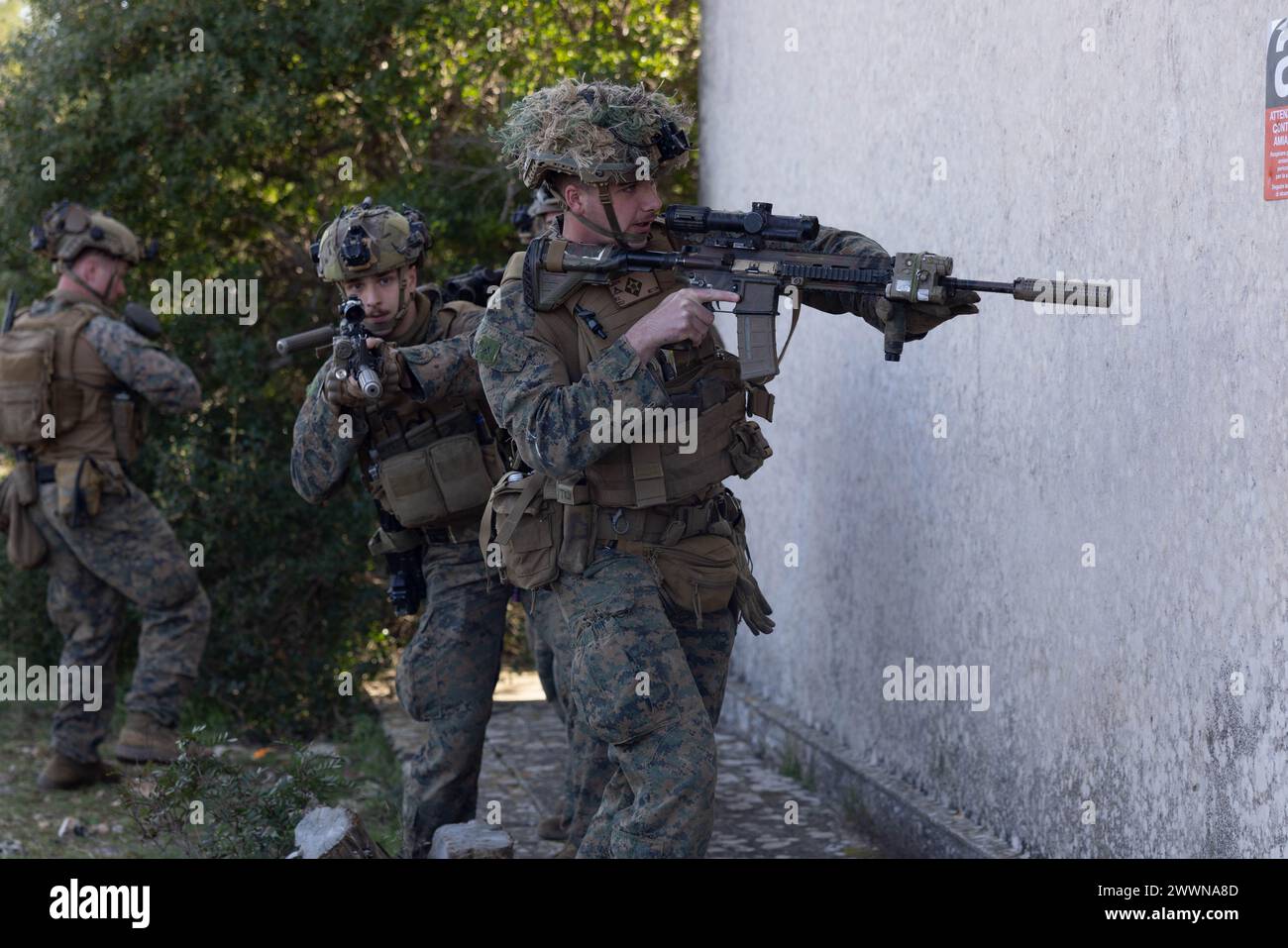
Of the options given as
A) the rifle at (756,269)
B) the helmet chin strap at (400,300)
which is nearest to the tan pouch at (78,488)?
the helmet chin strap at (400,300)

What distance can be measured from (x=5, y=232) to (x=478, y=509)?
458 centimetres

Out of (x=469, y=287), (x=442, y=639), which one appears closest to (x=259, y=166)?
(x=469, y=287)

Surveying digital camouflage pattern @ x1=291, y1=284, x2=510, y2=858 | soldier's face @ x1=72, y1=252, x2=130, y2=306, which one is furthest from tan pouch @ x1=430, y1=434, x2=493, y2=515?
soldier's face @ x1=72, y1=252, x2=130, y2=306

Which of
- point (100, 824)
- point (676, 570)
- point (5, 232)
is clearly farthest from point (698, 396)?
point (5, 232)

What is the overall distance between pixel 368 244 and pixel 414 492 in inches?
32.0

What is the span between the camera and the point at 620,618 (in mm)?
3768

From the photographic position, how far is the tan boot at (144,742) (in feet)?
22.6

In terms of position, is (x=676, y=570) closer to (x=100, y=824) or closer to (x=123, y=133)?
(x=100, y=824)

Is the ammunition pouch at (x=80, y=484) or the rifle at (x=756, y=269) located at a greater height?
the rifle at (x=756, y=269)

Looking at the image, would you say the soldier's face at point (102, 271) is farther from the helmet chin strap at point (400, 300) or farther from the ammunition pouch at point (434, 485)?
the ammunition pouch at point (434, 485)

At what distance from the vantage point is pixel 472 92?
8.02m

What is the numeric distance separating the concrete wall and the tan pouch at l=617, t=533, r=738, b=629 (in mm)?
900

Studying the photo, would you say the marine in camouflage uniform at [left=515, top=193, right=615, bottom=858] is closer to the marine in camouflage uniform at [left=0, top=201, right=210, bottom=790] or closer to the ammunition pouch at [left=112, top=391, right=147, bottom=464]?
the marine in camouflage uniform at [left=0, top=201, right=210, bottom=790]

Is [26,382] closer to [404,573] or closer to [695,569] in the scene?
[404,573]
